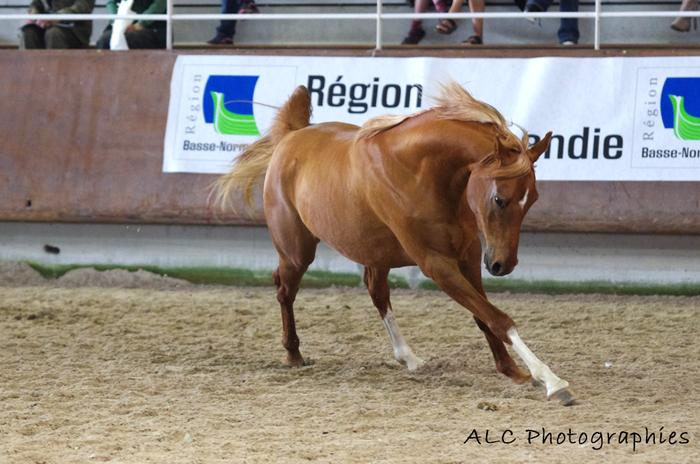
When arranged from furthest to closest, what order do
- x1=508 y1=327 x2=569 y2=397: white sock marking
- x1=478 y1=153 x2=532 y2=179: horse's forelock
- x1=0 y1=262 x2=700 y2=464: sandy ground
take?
x1=508 y1=327 x2=569 y2=397: white sock marking, x1=478 y1=153 x2=532 y2=179: horse's forelock, x1=0 y1=262 x2=700 y2=464: sandy ground

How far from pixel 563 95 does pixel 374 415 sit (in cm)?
447

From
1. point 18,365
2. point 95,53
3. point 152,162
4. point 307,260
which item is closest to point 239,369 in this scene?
point 307,260

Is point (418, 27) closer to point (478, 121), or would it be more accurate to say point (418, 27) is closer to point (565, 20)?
point (565, 20)

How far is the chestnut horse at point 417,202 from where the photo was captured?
5.04 metres

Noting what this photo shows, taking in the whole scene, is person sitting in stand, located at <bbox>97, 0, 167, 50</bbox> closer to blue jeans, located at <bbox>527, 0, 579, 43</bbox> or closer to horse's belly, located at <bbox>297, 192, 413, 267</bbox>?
blue jeans, located at <bbox>527, 0, 579, 43</bbox>

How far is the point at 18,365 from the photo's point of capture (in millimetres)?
6395

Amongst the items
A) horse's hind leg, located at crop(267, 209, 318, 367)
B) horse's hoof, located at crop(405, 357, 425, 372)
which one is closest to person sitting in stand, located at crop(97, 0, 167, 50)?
horse's hind leg, located at crop(267, 209, 318, 367)

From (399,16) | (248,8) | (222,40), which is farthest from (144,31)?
(399,16)

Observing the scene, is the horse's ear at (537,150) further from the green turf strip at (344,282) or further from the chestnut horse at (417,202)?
the green turf strip at (344,282)

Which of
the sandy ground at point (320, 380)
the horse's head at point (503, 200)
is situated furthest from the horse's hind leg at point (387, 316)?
the horse's head at point (503, 200)

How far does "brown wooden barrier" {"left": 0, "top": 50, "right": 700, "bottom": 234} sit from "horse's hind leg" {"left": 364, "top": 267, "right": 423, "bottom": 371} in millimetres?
2970

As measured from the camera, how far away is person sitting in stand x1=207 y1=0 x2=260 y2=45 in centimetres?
1096

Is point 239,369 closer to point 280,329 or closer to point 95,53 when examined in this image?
point 280,329

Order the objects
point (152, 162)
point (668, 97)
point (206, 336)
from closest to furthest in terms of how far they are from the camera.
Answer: point (206, 336) < point (668, 97) < point (152, 162)
